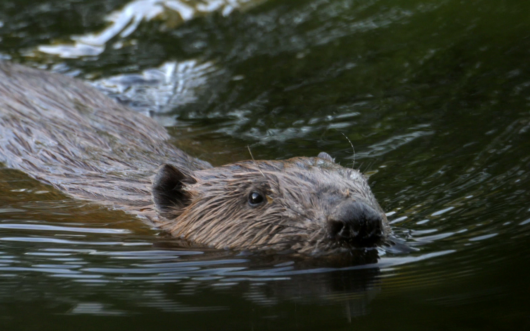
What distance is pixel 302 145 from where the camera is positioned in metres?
6.55

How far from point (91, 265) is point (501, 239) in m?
2.20

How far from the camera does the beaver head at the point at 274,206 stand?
12.5ft

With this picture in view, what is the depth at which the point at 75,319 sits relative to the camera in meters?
3.03

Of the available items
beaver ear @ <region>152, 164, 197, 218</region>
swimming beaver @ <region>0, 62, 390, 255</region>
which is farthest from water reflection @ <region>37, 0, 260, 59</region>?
beaver ear @ <region>152, 164, 197, 218</region>

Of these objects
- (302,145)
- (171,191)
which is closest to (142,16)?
(302,145)

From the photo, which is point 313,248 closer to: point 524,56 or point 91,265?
point 91,265

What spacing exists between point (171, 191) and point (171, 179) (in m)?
0.09

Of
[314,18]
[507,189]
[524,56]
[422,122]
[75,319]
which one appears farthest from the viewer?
[314,18]

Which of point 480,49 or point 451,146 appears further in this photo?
point 480,49

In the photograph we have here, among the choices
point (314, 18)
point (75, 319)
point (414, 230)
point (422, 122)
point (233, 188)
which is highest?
point (314, 18)

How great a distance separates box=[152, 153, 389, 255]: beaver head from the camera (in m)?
3.82

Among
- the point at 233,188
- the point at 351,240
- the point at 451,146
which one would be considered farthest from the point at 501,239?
the point at 451,146

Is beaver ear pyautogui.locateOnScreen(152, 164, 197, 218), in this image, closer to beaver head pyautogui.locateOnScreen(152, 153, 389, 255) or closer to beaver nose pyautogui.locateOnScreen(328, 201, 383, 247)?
beaver head pyautogui.locateOnScreen(152, 153, 389, 255)

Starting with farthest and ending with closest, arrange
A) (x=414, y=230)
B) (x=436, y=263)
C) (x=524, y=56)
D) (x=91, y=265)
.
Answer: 1. (x=524, y=56)
2. (x=414, y=230)
3. (x=91, y=265)
4. (x=436, y=263)
